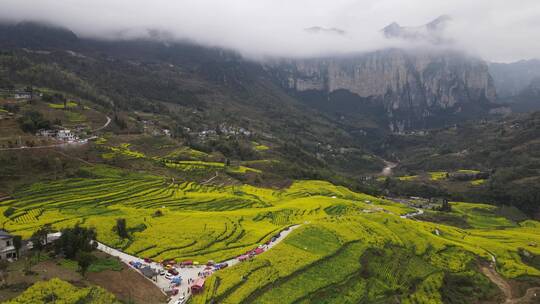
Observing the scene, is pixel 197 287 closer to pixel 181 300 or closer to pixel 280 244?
pixel 181 300

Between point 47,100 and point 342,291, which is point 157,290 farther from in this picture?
point 47,100

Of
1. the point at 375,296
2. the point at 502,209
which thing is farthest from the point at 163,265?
the point at 502,209

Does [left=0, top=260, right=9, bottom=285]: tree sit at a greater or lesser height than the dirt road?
greater

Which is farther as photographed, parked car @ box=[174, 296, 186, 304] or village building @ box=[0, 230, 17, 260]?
village building @ box=[0, 230, 17, 260]

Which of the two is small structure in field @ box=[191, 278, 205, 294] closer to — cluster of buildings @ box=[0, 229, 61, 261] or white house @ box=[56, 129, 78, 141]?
cluster of buildings @ box=[0, 229, 61, 261]

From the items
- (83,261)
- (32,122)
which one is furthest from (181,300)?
(32,122)

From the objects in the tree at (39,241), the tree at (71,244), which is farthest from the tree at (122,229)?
the tree at (39,241)

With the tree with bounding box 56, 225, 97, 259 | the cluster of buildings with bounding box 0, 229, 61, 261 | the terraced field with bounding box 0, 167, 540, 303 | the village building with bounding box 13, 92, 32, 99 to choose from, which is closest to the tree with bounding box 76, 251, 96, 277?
the tree with bounding box 56, 225, 97, 259
